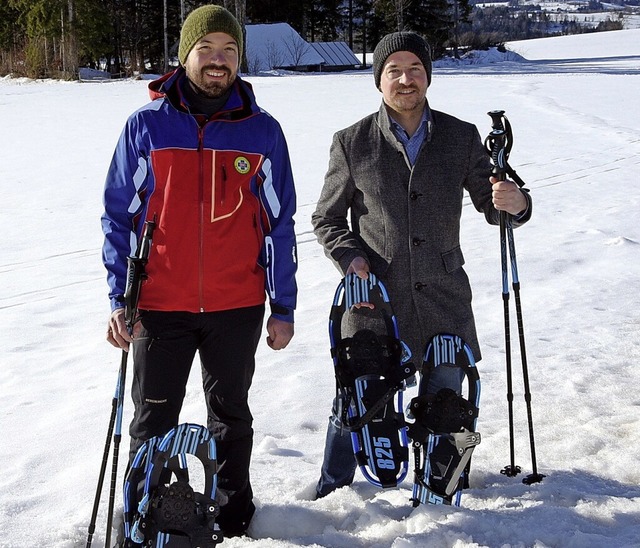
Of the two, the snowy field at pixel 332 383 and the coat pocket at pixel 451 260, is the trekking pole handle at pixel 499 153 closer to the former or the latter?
the coat pocket at pixel 451 260

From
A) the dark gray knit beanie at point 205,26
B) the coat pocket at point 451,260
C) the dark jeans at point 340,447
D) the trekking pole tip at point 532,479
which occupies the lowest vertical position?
the trekking pole tip at point 532,479

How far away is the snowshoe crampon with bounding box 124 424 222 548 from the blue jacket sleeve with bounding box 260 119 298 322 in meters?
0.58

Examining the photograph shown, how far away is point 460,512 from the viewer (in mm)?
2928

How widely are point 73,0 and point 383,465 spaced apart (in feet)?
116

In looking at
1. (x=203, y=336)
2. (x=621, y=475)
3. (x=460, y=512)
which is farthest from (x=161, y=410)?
(x=621, y=475)

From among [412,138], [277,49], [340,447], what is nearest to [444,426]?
[340,447]

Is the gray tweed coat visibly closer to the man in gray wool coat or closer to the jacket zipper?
the man in gray wool coat

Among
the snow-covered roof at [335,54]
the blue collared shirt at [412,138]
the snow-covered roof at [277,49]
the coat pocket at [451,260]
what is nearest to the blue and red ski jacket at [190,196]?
the blue collared shirt at [412,138]

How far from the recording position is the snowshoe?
3.04 metres

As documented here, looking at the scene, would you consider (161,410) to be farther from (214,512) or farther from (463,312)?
(463,312)

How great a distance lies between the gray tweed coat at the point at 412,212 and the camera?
3082mm

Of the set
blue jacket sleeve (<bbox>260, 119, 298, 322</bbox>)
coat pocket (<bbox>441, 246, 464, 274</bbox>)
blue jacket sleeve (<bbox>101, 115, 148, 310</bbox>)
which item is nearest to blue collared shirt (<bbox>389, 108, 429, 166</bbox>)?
coat pocket (<bbox>441, 246, 464, 274</bbox>)

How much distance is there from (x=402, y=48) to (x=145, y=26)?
41.8 metres

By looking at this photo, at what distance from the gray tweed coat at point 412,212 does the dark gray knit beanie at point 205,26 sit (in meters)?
0.62
